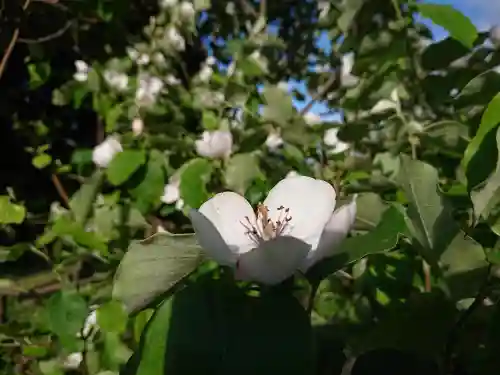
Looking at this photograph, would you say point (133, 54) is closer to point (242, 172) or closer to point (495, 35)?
point (242, 172)

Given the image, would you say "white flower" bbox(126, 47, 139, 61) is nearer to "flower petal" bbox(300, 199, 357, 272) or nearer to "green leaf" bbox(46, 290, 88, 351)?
"green leaf" bbox(46, 290, 88, 351)

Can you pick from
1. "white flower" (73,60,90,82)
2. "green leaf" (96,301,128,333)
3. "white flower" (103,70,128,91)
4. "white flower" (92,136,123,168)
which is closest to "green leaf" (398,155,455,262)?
"green leaf" (96,301,128,333)

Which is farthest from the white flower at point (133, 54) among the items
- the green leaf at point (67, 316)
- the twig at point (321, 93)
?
the green leaf at point (67, 316)

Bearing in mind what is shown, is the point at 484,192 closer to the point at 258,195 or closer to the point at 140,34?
the point at 258,195

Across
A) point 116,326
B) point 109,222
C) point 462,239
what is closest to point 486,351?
point 462,239

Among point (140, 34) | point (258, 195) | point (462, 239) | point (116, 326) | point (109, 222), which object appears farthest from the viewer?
point (140, 34)

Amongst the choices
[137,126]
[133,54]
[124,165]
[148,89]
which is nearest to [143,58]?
[133,54]
